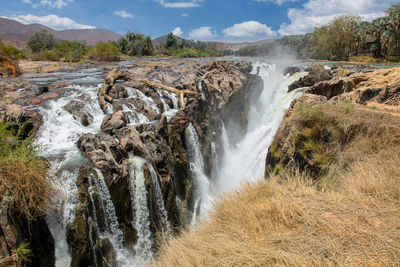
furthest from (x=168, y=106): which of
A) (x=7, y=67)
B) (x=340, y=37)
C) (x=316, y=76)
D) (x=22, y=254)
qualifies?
(x=340, y=37)

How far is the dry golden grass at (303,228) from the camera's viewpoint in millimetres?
2080

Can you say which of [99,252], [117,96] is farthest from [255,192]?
[117,96]

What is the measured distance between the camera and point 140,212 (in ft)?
19.4

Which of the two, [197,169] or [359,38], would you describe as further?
[359,38]

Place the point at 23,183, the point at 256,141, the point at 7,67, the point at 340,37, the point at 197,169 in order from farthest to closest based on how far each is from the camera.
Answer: the point at 340,37
the point at 7,67
the point at 256,141
the point at 197,169
the point at 23,183

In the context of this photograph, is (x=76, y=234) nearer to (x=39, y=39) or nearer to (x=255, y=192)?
(x=255, y=192)

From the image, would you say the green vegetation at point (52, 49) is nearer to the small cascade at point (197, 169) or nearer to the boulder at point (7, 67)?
the boulder at point (7, 67)

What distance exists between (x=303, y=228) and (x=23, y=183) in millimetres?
3944

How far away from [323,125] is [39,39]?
5746cm

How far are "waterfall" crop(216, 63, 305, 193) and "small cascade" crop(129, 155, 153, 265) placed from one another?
8.84 ft

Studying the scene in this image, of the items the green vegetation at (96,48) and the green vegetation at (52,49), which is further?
the green vegetation at (96,48)

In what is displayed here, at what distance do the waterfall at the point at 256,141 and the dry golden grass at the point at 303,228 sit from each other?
238 centimetres

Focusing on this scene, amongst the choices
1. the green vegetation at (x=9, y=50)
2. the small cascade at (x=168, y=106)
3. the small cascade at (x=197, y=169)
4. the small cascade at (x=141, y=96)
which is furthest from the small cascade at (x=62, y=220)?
the green vegetation at (x=9, y=50)

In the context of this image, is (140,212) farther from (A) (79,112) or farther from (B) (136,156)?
(A) (79,112)
